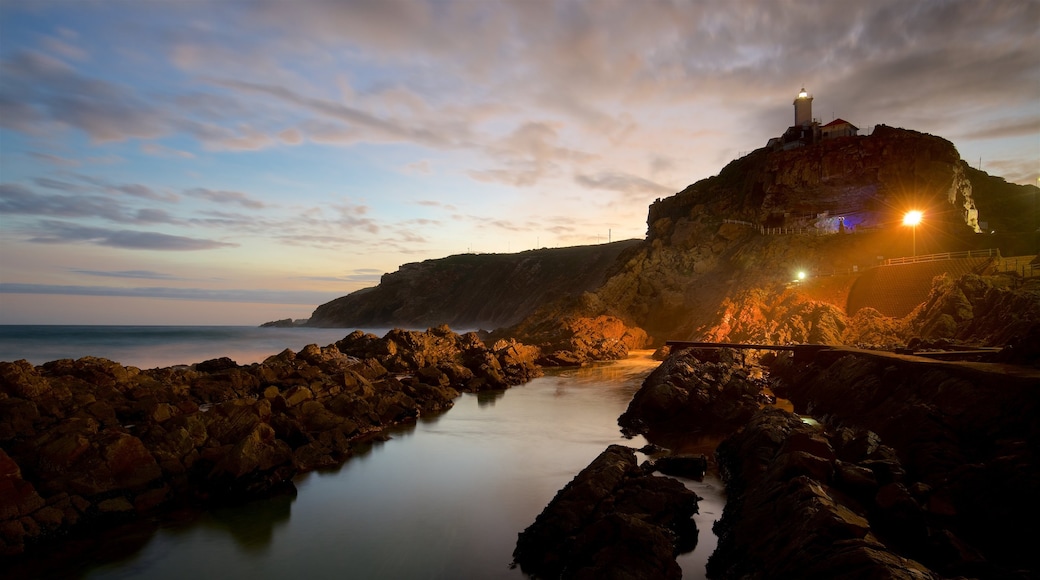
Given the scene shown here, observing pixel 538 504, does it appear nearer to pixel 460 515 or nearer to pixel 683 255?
pixel 460 515

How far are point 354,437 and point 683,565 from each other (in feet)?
44.4

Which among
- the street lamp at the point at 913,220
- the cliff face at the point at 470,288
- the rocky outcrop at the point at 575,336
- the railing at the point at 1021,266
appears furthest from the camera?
the cliff face at the point at 470,288

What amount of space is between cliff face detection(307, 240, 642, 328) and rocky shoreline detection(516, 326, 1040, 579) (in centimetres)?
9642

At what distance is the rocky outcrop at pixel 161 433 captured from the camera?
10.9m

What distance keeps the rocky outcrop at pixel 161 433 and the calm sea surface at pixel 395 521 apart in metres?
0.79

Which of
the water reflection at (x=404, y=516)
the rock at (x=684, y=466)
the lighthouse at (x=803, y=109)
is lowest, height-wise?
the water reflection at (x=404, y=516)

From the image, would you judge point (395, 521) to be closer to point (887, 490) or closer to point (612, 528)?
point (612, 528)

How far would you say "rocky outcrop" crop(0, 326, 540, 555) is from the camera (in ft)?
35.7

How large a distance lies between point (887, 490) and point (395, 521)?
9.68m

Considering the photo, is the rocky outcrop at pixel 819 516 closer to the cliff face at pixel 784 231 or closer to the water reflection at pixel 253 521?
the water reflection at pixel 253 521

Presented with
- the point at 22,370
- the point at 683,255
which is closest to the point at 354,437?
the point at 22,370

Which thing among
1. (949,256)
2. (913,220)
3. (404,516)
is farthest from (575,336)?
(404,516)

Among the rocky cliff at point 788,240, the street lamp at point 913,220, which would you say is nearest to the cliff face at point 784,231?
the rocky cliff at point 788,240

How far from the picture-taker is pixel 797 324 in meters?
36.8
